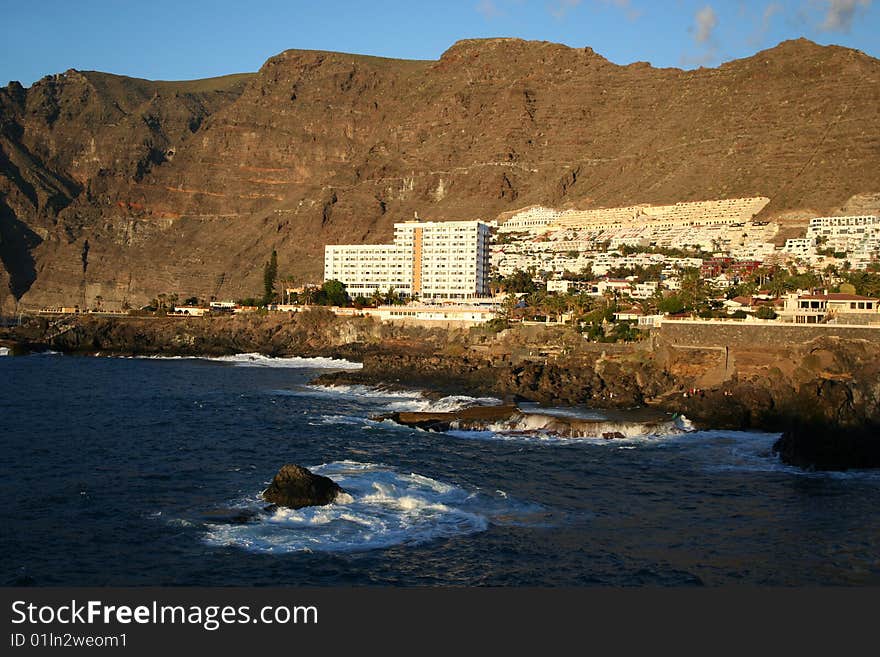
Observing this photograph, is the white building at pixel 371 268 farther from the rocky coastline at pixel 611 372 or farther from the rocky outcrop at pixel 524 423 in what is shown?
the rocky outcrop at pixel 524 423

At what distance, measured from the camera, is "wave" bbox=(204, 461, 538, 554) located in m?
26.4

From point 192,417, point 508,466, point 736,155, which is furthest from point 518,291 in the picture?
point 508,466

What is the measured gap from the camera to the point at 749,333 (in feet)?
192

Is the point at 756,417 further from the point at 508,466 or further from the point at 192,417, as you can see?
the point at 192,417

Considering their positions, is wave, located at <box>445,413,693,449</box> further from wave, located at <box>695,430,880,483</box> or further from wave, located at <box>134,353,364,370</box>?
wave, located at <box>134,353,364,370</box>

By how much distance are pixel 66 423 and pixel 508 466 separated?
2632 centimetres

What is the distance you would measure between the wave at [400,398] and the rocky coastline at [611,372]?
1.78m

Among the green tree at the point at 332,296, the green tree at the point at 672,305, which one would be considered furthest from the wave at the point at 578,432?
the green tree at the point at 332,296

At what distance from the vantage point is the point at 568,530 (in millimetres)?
28375

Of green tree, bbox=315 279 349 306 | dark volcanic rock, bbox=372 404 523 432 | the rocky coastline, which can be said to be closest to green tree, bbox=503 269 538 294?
green tree, bbox=315 279 349 306

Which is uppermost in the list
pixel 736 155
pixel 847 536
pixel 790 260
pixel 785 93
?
pixel 785 93

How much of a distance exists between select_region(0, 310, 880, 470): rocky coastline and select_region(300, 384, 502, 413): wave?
178cm

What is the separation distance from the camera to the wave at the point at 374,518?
26375 mm

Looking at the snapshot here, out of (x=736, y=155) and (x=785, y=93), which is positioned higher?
(x=785, y=93)
